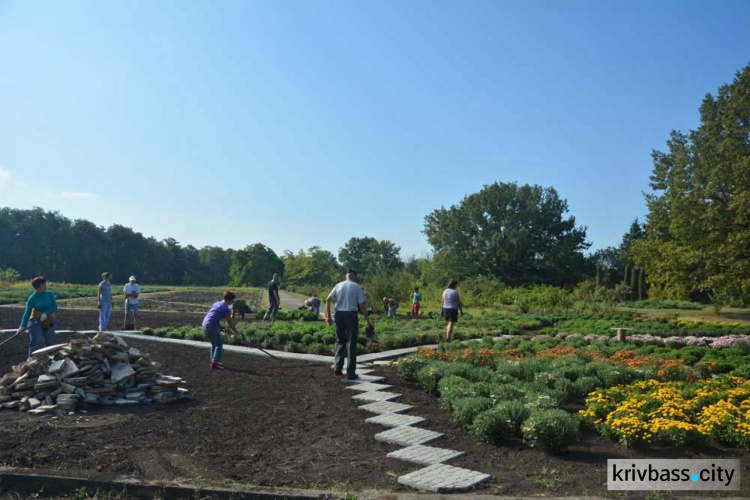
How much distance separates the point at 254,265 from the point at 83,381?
63.6 metres

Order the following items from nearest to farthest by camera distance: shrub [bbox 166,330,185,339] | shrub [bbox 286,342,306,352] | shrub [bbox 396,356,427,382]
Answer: shrub [bbox 396,356,427,382], shrub [bbox 286,342,306,352], shrub [bbox 166,330,185,339]

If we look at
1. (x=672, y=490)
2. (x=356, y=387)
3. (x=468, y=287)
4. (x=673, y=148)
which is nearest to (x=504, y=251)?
(x=468, y=287)

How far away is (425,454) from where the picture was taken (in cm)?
495

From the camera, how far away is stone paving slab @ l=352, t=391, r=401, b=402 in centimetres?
720

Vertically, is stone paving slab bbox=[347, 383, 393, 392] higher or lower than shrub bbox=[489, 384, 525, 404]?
lower

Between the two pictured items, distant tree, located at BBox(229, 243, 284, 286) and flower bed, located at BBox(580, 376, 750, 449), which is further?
distant tree, located at BBox(229, 243, 284, 286)

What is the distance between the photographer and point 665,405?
569 centimetres

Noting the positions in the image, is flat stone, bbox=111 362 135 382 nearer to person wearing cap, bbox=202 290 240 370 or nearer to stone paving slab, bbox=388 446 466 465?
person wearing cap, bbox=202 290 240 370

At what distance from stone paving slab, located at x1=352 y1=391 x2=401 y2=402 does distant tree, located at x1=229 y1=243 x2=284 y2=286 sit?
205ft

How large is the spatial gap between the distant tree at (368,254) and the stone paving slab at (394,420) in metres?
59.5

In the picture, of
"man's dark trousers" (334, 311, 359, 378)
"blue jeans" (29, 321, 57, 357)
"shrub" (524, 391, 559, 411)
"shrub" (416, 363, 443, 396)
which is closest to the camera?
"shrub" (524, 391, 559, 411)

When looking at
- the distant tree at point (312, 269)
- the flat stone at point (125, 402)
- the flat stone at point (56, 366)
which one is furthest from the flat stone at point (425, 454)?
the distant tree at point (312, 269)

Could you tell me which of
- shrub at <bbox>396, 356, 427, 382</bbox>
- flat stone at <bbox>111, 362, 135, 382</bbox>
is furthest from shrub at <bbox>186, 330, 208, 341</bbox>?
shrub at <bbox>396, 356, 427, 382</bbox>

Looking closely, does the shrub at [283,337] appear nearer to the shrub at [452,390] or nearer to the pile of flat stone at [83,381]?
the pile of flat stone at [83,381]
